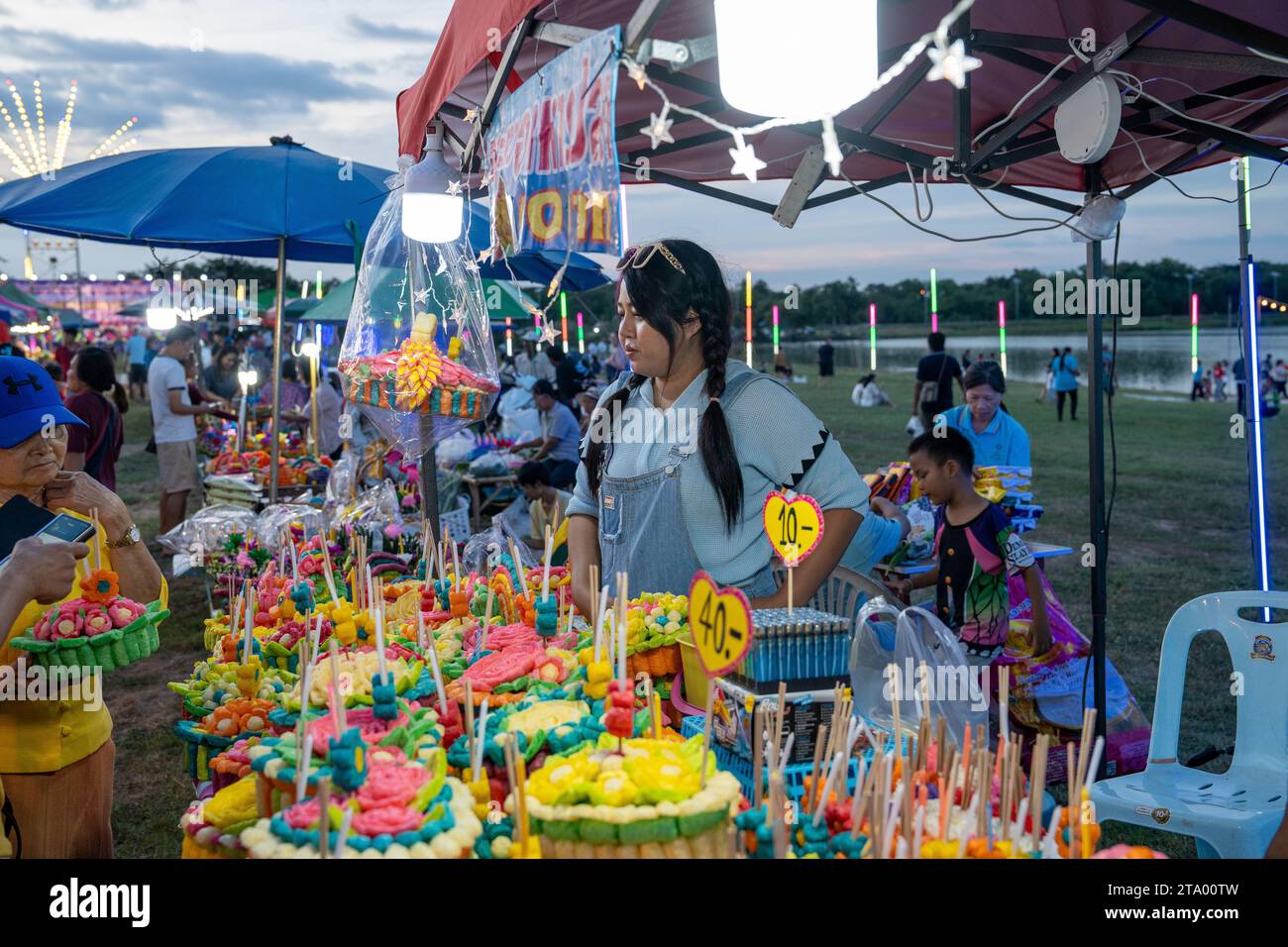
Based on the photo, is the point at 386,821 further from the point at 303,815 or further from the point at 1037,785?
the point at 1037,785

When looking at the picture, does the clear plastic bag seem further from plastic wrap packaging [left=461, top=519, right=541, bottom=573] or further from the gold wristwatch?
the gold wristwatch

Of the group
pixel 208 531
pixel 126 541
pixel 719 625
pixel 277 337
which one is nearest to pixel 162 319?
pixel 277 337

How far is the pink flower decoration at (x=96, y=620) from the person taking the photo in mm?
2238

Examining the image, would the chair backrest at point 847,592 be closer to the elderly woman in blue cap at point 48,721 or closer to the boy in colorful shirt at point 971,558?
the boy in colorful shirt at point 971,558

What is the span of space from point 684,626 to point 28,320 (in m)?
28.1

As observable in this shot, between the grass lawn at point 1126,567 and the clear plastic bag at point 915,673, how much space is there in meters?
1.41

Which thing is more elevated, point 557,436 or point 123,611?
point 557,436

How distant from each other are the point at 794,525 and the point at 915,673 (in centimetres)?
45

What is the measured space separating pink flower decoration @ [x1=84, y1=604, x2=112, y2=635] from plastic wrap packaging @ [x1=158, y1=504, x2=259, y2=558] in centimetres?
306

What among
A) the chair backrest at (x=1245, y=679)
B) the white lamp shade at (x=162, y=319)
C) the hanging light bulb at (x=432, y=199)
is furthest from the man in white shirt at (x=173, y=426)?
the chair backrest at (x=1245, y=679)

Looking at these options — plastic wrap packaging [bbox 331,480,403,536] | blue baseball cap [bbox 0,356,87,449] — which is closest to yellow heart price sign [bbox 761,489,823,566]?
blue baseball cap [bbox 0,356,87,449]

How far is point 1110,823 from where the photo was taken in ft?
12.0

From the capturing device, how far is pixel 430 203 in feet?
12.1
